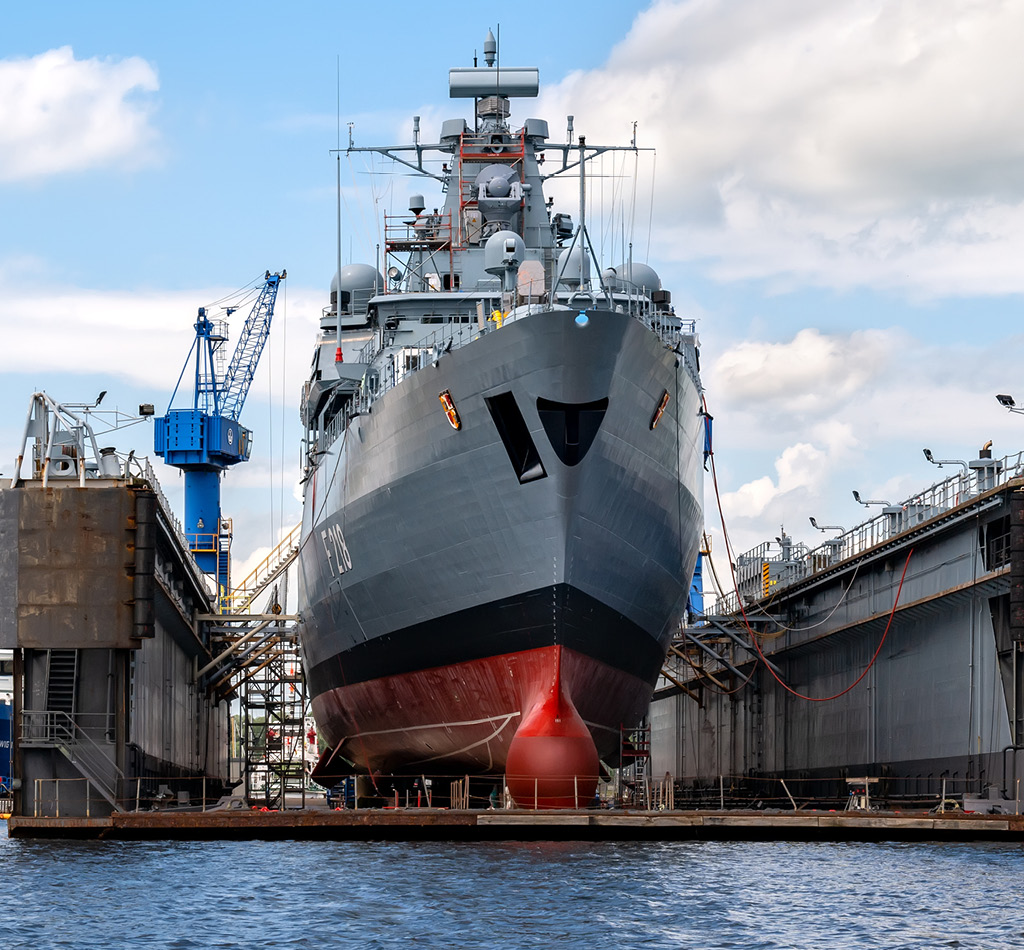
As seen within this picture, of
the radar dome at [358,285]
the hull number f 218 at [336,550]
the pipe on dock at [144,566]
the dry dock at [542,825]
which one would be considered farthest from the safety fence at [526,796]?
the radar dome at [358,285]

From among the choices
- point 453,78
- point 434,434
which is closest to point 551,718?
point 434,434

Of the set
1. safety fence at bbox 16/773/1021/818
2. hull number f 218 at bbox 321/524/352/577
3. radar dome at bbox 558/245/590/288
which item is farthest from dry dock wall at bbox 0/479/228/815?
radar dome at bbox 558/245/590/288

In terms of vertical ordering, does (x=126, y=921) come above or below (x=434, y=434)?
below

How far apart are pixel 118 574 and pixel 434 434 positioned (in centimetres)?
706

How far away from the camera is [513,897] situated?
22.1m

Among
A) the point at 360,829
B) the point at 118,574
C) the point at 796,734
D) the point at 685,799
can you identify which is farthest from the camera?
the point at 685,799

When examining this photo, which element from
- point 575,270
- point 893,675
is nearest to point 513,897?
point 893,675

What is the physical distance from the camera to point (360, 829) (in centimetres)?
2875

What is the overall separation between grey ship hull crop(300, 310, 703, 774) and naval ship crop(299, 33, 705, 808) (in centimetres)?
4

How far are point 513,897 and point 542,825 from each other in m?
5.95

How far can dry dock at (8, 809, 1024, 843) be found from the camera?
2806cm

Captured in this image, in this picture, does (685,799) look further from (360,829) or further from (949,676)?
(360,829)

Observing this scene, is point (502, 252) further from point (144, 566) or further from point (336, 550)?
point (144, 566)

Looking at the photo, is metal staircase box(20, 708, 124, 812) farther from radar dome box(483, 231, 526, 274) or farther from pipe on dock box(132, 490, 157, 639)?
radar dome box(483, 231, 526, 274)
